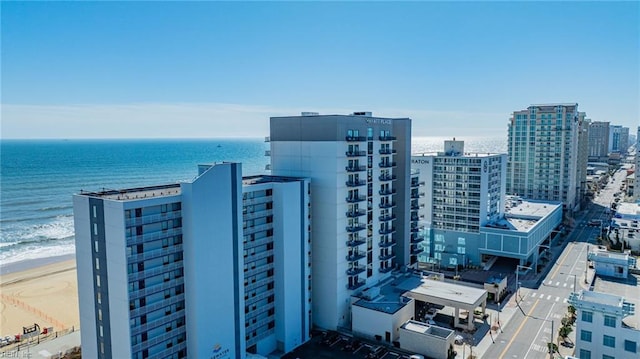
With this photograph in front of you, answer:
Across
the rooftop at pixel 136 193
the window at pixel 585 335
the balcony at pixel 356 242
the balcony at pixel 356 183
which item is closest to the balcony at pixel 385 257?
the balcony at pixel 356 242

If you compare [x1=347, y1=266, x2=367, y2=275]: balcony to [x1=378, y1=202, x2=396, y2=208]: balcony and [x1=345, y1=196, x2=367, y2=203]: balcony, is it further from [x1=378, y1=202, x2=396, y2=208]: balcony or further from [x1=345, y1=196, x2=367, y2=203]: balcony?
[x1=378, y1=202, x2=396, y2=208]: balcony

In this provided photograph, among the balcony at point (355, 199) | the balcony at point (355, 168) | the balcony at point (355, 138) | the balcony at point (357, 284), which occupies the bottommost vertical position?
the balcony at point (357, 284)

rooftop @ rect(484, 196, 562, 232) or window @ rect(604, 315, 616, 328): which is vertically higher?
rooftop @ rect(484, 196, 562, 232)

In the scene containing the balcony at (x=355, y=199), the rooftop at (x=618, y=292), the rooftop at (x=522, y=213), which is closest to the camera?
the rooftop at (x=618, y=292)

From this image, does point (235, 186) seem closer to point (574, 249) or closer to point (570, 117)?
point (574, 249)

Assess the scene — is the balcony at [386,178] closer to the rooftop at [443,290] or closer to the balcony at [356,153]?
the balcony at [356,153]

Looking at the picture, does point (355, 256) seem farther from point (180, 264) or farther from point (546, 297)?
point (546, 297)

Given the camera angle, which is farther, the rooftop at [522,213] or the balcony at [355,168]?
the rooftop at [522,213]

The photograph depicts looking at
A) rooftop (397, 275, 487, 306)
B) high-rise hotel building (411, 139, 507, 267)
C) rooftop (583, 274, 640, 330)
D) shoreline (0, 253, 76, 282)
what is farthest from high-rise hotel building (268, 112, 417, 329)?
shoreline (0, 253, 76, 282)
